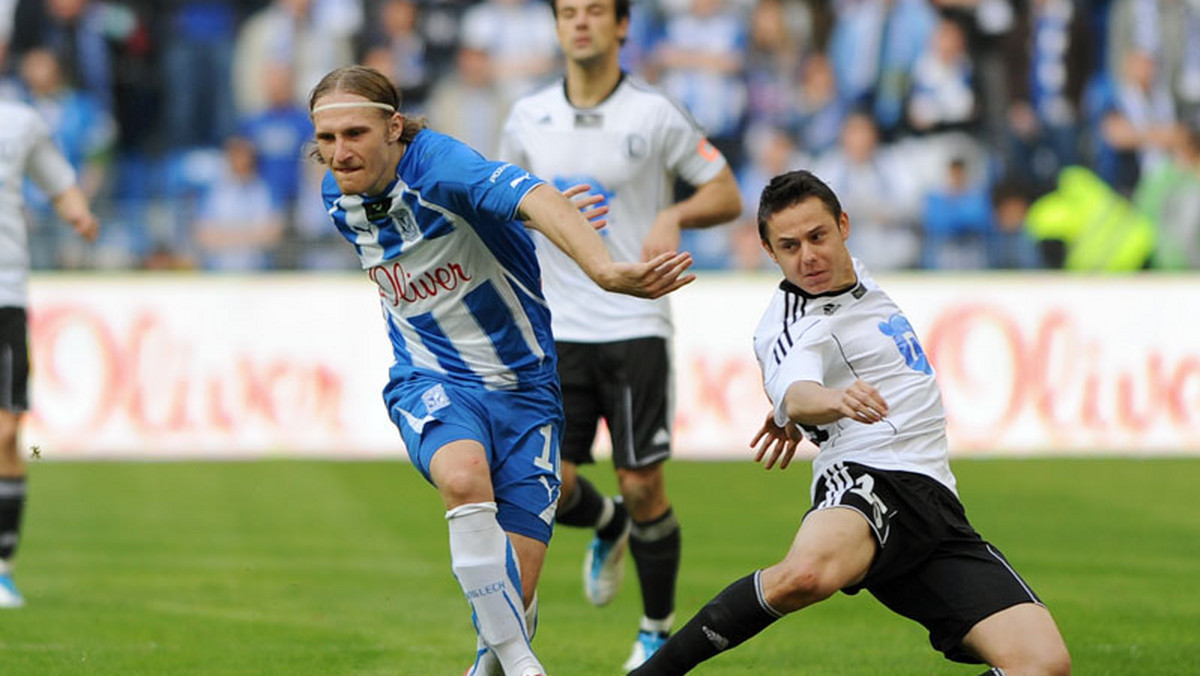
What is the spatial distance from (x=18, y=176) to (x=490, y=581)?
4.97 meters

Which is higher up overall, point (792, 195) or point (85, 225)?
point (792, 195)

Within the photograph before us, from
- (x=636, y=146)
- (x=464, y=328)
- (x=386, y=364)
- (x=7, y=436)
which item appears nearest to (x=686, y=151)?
(x=636, y=146)

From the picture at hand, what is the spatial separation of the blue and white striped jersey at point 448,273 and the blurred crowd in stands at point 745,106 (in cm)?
1104

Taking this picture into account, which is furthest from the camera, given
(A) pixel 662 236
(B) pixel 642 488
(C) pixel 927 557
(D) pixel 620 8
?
(D) pixel 620 8

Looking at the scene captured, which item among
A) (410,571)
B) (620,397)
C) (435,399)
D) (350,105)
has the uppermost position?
(350,105)

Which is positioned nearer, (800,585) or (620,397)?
(800,585)

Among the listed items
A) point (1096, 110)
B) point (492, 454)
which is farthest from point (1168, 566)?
point (1096, 110)

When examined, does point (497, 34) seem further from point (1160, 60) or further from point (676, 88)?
point (1160, 60)

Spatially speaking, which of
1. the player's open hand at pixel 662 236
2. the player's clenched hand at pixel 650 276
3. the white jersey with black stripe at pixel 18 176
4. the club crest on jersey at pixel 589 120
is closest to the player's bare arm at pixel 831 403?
the player's clenched hand at pixel 650 276

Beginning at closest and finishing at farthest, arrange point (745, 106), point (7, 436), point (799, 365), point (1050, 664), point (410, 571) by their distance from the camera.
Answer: point (1050, 664)
point (799, 365)
point (7, 436)
point (410, 571)
point (745, 106)

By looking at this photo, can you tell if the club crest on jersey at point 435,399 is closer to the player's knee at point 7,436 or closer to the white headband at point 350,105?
the white headband at point 350,105

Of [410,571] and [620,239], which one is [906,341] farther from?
[410,571]

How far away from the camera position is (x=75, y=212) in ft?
32.8

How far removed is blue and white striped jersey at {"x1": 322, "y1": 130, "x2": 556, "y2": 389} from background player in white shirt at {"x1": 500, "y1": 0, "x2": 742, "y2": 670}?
1.61 metres
